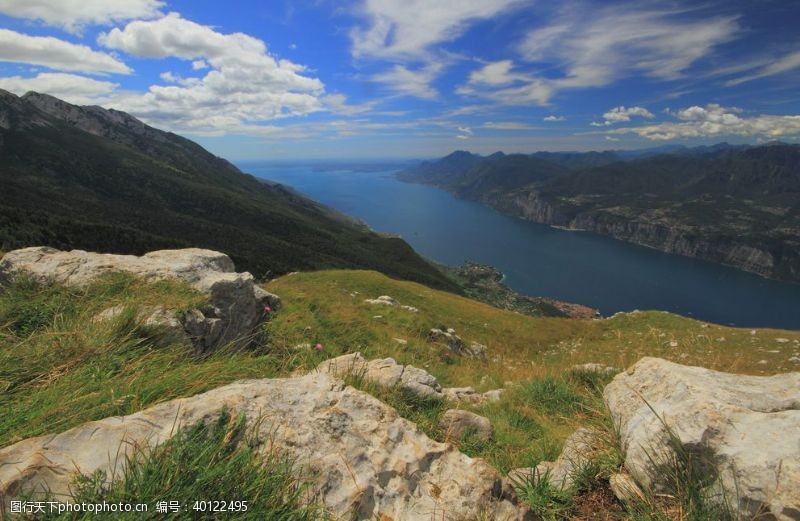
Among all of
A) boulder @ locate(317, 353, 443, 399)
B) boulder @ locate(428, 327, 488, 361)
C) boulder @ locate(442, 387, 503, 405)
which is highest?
boulder @ locate(317, 353, 443, 399)

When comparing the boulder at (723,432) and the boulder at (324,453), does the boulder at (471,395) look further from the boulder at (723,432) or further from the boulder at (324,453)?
the boulder at (324,453)

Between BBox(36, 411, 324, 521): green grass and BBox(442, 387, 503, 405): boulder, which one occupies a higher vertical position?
BBox(36, 411, 324, 521): green grass

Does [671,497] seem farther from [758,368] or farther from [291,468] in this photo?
[758,368]

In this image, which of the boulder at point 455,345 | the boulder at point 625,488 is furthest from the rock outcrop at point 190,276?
the boulder at point 455,345

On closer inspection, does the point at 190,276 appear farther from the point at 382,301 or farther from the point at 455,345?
the point at 382,301

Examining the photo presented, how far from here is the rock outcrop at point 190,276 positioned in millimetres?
8047

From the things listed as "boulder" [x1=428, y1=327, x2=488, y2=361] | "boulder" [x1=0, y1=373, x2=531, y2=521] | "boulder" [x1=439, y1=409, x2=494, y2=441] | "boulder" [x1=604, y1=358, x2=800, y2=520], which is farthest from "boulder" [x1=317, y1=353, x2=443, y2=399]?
"boulder" [x1=428, y1=327, x2=488, y2=361]

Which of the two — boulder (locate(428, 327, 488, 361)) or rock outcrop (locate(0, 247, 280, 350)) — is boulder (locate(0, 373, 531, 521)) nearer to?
rock outcrop (locate(0, 247, 280, 350))

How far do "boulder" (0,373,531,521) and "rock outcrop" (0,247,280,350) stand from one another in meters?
3.31

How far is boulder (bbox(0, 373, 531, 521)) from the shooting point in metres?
2.77

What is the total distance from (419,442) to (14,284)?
8398 mm

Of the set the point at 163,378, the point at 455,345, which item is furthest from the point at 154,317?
the point at 455,345

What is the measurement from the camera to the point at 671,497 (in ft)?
11.4

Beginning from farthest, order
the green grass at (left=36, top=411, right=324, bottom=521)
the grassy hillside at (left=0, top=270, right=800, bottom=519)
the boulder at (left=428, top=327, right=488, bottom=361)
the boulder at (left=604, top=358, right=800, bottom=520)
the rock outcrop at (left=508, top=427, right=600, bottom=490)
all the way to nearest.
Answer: the boulder at (left=428, top=327, right=488, bottom=361), the rock outcrop at (left=508, top=427, right=600, bottom=490), the grassy hillside at (left=0, top=270, right=800, bottom=519), the boulder at (left=604, top=358, right=800, bottom=520), the green grass at (left=36, top=411, right=324, bottom=521)
